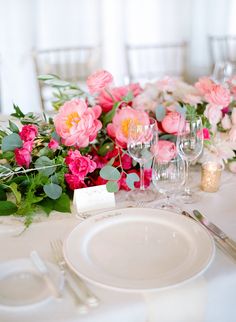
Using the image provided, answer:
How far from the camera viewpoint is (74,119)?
0.97m

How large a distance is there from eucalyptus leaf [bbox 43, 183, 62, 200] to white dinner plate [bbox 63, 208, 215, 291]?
0.11 metres

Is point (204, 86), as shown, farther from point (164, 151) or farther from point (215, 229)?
point (215, 229)

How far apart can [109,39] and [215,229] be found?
260cm

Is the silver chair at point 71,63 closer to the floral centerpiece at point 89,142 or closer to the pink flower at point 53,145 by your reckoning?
the floral centerpiece at point 89,142

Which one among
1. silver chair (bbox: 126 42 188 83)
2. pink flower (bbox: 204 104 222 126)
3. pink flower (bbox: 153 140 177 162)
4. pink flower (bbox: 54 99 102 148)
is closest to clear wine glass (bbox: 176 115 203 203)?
pink flower (bbox: 153 140 177 162)

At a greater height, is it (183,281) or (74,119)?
(74,119)

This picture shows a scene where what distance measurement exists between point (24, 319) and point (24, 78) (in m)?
2.65

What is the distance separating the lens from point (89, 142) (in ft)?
3.34

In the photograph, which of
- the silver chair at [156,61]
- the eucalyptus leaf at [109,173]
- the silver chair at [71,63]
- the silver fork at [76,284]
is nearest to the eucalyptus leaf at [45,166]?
the eucalyptus leaf at [109,173]

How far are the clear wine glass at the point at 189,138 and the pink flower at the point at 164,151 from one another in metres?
0.02

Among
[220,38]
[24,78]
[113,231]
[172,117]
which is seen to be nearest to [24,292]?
[113,231]

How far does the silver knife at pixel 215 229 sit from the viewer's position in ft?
2.58

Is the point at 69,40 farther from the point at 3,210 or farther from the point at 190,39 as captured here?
the point at 3,210

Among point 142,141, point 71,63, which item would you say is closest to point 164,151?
point 142,141
